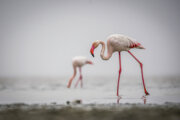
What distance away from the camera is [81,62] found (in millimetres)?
17781

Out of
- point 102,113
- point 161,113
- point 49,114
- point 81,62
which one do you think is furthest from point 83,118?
point 81,62

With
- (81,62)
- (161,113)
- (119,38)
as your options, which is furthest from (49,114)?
(81,62)

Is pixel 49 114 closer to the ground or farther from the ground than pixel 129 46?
closer to the ground

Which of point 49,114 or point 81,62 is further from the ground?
point 81,62

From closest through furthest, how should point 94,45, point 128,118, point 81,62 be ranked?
point 128,118, point 94,45, point 81,62

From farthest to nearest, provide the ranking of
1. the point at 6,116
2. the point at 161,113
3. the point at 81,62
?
the point at 81,62 < the point at 6,116 < the point at 161,113

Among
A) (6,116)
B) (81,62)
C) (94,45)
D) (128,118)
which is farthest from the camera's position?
(81,62)

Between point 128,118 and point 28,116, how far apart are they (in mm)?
1927

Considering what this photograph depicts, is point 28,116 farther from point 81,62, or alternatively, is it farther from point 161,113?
point 81,62

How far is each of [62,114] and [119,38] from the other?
552 cm

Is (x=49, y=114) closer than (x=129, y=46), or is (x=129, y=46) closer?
(x=49, y=114)

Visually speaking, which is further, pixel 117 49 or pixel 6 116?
pixel 117 49

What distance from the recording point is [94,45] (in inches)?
372

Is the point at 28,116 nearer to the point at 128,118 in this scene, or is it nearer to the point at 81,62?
the point at 128,118
